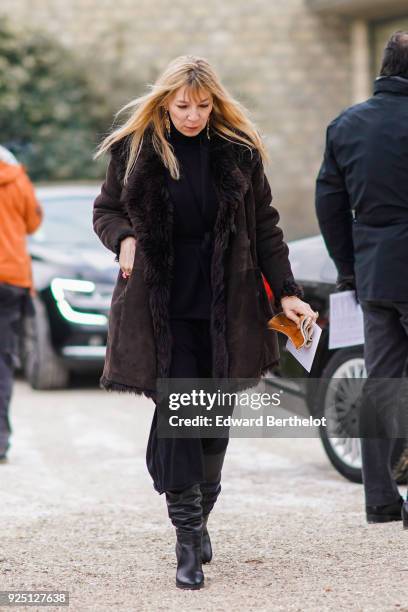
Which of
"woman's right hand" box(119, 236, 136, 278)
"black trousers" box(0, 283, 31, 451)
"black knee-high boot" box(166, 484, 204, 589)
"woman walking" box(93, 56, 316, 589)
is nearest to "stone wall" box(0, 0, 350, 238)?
"black trousers" box(0, 283, 31, 451)

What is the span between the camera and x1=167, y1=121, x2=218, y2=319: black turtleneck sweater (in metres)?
4.48

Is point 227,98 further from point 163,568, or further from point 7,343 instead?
point 7,343

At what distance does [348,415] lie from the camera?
6547mm

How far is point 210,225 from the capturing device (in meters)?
4.51

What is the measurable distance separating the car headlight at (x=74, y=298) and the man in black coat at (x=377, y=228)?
522 cm

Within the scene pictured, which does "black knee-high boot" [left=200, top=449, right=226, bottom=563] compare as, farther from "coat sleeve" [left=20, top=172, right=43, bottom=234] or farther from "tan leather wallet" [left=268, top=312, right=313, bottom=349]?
"coat sleeve" [left=20, top=172, right=43, bottom=234]

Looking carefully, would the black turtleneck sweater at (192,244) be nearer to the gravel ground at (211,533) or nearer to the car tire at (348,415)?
the gravel ground at (211,533)

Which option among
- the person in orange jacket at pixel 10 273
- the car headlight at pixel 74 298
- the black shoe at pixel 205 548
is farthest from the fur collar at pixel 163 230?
the car headlight at pixel 74 298

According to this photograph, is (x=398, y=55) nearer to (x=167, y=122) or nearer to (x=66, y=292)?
(x=167, y=122)

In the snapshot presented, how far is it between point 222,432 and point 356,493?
1844 mm

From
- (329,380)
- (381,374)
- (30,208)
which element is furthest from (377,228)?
(30,208)

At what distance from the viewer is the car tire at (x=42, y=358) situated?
1057 centimetres

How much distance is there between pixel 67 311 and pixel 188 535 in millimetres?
6223

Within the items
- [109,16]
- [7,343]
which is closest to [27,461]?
[7,343]
